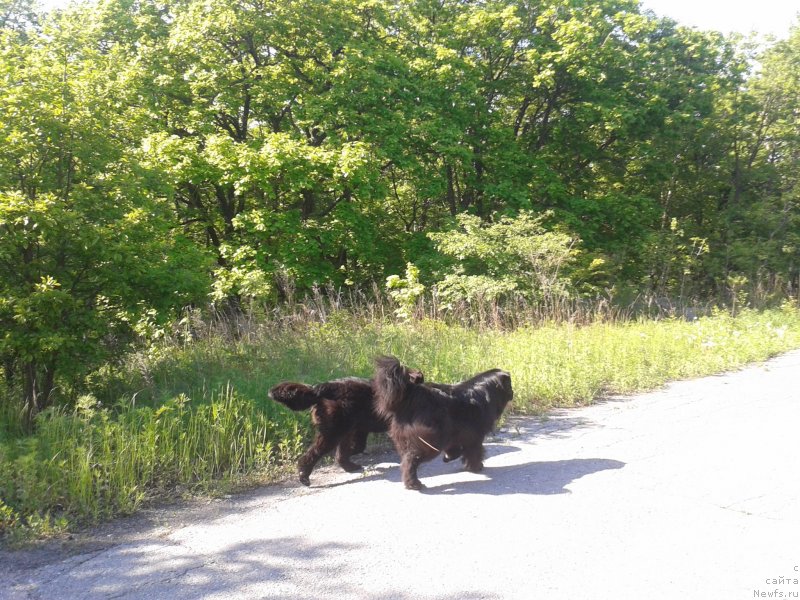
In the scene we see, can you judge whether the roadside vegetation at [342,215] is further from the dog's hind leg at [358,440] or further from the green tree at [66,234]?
the dog's hind leg at [358,440]

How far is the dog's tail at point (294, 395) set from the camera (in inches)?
202

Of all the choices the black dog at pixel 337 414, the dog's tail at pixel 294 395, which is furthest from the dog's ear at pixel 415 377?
the dog's tail at pixel 294 395

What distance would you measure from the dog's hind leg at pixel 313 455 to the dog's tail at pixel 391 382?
0.62m

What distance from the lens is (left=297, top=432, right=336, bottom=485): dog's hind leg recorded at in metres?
5.08

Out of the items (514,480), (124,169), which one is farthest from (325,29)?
(514,480)

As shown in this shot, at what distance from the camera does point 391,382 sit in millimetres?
4887

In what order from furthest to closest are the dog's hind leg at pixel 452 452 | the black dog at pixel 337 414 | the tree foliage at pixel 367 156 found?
the tree foliage at pixel 367 156
the dog's hind leg at pixel 452 452
the black dog at pixel 337 414

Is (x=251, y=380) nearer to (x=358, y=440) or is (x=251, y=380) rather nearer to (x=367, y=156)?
(x=358, y=440)

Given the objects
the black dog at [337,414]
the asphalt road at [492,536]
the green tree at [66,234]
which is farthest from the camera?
the green tree at [66,234]

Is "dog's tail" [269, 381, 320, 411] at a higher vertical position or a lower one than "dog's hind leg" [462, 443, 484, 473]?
higher

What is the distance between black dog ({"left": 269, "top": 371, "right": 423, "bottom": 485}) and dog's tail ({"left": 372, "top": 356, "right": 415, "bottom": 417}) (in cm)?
13

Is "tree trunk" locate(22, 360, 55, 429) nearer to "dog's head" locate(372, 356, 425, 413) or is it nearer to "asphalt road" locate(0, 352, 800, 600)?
"asphalt road" locate(0, 352, 800, 600)

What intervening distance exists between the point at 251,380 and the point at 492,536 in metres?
3.96

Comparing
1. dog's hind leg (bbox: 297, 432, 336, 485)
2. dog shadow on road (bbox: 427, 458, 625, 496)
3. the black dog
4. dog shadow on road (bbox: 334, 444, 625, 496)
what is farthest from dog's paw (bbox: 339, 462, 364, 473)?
dog shadow on road (bbox: 427, 458, 625, 496)
